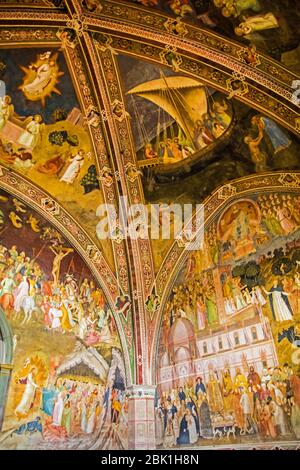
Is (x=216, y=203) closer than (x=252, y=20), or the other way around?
(x=252, y=20)

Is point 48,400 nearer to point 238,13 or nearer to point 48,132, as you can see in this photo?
point 48,132

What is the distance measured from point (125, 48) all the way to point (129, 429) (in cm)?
935

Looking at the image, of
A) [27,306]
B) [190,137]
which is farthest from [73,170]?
[27,306]

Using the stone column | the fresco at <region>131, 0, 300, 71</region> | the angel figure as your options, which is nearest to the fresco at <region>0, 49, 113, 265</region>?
the fresco at <region>131, 0, 300, 71</region>

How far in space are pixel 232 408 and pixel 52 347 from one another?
488 centimetres

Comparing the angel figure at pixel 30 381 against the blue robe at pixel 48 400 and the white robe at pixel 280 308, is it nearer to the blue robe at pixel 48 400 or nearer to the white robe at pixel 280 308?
the blue robe at pixel 48 400

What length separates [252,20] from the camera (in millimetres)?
8258

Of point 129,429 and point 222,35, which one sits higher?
point 222,35

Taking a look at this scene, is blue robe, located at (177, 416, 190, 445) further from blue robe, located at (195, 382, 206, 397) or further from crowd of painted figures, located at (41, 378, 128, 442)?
crowd of painted figures, located at (41, 378, 128, 442)

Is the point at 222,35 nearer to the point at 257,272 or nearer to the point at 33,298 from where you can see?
the point at 257,272

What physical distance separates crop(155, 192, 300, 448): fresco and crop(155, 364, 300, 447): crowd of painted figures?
0.07ft

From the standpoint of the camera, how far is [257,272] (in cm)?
1110

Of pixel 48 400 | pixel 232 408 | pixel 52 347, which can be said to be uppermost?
pixel 52 347
